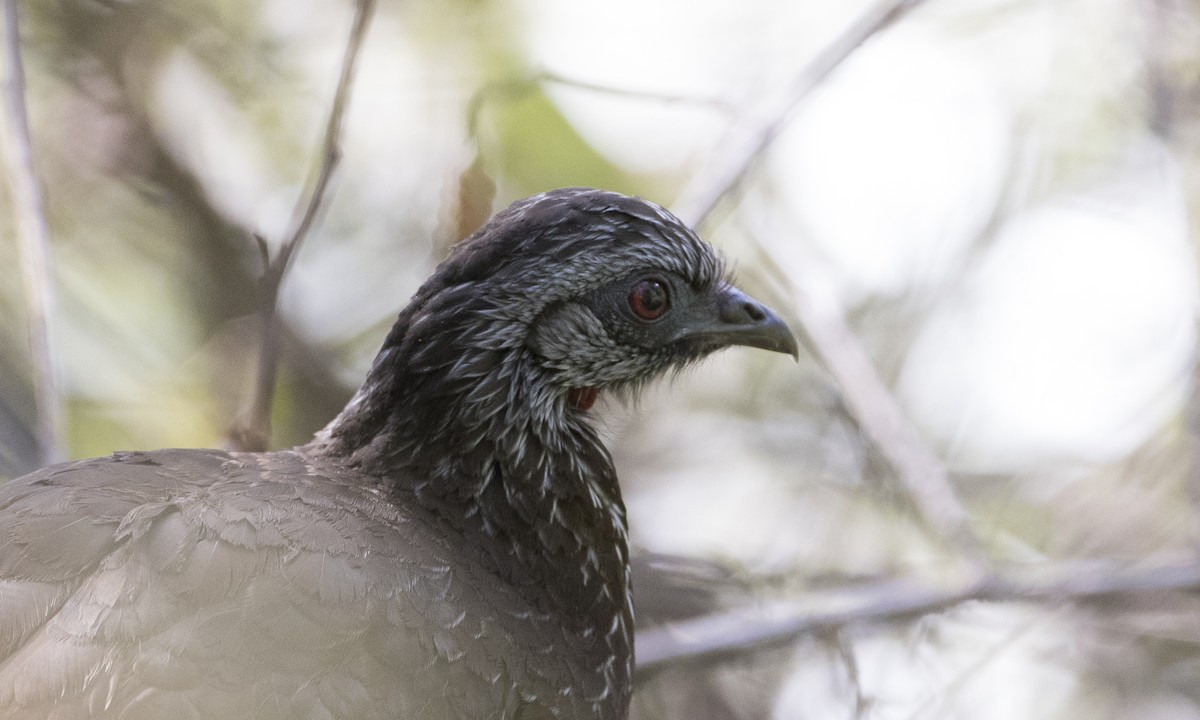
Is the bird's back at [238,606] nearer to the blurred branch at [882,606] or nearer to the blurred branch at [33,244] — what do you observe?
the blurred branch at [33,244]

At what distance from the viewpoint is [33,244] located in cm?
361

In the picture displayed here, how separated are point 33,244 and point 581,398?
1.74 metres

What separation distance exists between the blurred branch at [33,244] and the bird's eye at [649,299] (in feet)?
5.77

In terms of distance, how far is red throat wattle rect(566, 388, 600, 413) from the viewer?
4.10m

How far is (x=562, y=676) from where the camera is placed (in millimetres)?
3529

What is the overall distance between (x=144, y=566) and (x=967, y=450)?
556cm

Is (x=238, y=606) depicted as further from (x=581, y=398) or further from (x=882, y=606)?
(x=882, y=606)

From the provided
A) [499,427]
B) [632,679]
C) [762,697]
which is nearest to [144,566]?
[499,427]

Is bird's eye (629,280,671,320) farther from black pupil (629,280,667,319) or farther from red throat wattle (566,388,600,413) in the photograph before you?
red throat wattle (566,388,600,413)

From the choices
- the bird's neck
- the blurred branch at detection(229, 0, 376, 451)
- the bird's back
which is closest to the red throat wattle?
the bird's neck

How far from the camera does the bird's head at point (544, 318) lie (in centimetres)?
379

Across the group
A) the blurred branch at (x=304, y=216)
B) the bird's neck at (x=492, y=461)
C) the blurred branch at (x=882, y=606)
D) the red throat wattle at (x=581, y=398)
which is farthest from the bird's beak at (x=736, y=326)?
the blurred branch at (x=304, y=216)

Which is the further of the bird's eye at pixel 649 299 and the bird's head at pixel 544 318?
the bird's eye at pixel 649 299

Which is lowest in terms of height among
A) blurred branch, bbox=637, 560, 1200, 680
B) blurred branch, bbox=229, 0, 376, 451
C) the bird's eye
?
blurred branch, bbox=637, 560, 1200, 680
